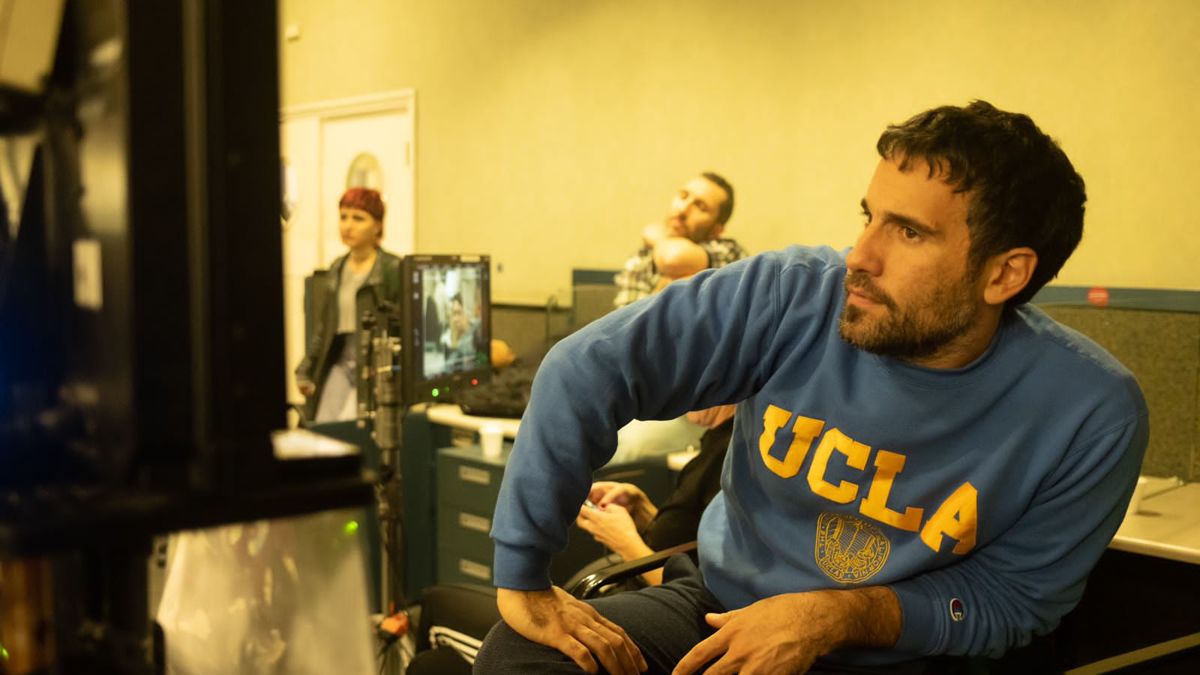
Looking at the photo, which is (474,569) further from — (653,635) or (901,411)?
(901,411)

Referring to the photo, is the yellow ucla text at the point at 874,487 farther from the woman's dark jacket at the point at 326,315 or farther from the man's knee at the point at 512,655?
the woman's dark jacket at the point at 326,315

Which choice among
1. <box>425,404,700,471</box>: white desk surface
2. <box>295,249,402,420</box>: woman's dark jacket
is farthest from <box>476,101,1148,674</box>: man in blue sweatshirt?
<box>295,249,402,420</box>: woman's dark jacket

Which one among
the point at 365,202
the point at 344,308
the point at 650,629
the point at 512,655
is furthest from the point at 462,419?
the point at 512,655

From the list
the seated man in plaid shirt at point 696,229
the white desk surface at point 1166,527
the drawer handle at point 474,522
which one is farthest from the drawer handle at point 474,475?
the seated man in plaid shirt at point 696,229

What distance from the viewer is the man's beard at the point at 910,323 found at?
1329 millimetres

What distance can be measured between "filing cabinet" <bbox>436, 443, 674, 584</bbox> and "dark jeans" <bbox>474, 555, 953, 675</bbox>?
40.6 inches

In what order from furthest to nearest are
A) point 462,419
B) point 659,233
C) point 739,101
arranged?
point 739,101, point 659,233, point 462,419

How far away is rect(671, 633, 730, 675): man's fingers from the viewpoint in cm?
125

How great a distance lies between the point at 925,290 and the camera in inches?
53.4

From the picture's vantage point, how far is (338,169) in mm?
Result: 6137

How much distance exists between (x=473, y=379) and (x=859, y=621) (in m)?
1.82

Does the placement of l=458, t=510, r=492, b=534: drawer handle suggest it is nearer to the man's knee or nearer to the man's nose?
the man's knee

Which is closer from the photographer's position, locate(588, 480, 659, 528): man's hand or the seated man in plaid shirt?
locate(588, 480, 659, 528): man's hand

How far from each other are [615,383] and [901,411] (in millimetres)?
382
